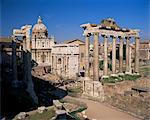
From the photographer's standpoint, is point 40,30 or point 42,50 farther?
point 40,30

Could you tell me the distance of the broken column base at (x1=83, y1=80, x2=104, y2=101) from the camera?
24062mm

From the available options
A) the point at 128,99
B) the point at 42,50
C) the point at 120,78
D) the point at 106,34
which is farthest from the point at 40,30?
the point at 128,99

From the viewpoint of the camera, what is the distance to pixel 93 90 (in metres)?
25.0

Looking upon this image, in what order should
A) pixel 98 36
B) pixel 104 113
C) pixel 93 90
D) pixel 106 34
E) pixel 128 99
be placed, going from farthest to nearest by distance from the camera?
1. pixel 106 34
2. pixel 98 36
3. pixel 93 90
4. pixel 128 99
5. pixel 104 113

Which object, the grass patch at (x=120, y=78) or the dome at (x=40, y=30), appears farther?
the dome at (x=40, y=30)

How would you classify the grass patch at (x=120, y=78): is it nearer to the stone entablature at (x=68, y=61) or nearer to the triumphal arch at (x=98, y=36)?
the triumphal arch at (x=98, y=36)

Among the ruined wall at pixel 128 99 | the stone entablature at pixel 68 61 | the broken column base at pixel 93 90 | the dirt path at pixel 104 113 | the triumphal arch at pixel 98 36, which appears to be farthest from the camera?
the stone entablature at pixel 68 61

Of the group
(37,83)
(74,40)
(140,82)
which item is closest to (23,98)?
(37,83)

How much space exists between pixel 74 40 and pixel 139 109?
1598 inches

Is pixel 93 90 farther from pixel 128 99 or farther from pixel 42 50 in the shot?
pixel 42 50

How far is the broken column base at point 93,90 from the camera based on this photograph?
24.1 meters

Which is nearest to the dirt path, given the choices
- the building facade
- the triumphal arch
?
the triumphal arch

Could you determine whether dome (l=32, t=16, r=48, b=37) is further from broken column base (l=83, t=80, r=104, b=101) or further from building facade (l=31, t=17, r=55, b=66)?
broken column base (l=83, t=80, r=104, b=101)

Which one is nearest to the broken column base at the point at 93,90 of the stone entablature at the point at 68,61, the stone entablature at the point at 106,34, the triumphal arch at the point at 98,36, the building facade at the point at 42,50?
the triumphal arch at the point at 98,36
